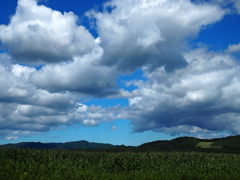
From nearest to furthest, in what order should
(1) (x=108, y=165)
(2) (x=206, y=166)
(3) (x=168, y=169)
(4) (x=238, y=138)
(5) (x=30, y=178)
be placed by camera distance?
(5) (x=30, y=178) → (3) (x=168, y=169) → (2) (x=206, y=166) → (1) (x=108, y=165) → (4) (x=238, y=138)

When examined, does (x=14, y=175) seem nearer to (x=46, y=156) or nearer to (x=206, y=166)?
(x=46, y=156)

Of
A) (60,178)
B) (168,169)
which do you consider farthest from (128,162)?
(60,178)

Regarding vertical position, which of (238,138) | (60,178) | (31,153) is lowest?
(60,178)

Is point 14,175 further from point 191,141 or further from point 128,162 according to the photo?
point 191,141

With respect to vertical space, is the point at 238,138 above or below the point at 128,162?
above

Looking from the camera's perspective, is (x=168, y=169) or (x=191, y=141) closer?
(x=168, y=169)

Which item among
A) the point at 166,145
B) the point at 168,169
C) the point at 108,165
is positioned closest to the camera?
the point at 168,169

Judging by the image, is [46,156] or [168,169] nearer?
[168,169]

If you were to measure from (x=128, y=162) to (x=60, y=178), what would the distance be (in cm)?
1503

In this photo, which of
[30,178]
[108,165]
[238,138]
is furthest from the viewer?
[238,138]

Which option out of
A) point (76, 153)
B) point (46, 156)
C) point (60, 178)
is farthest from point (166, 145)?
point (60, 178)

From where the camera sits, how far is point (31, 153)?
33156 millimetres

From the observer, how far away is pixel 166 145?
310ft

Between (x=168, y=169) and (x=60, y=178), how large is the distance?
43.2ft
